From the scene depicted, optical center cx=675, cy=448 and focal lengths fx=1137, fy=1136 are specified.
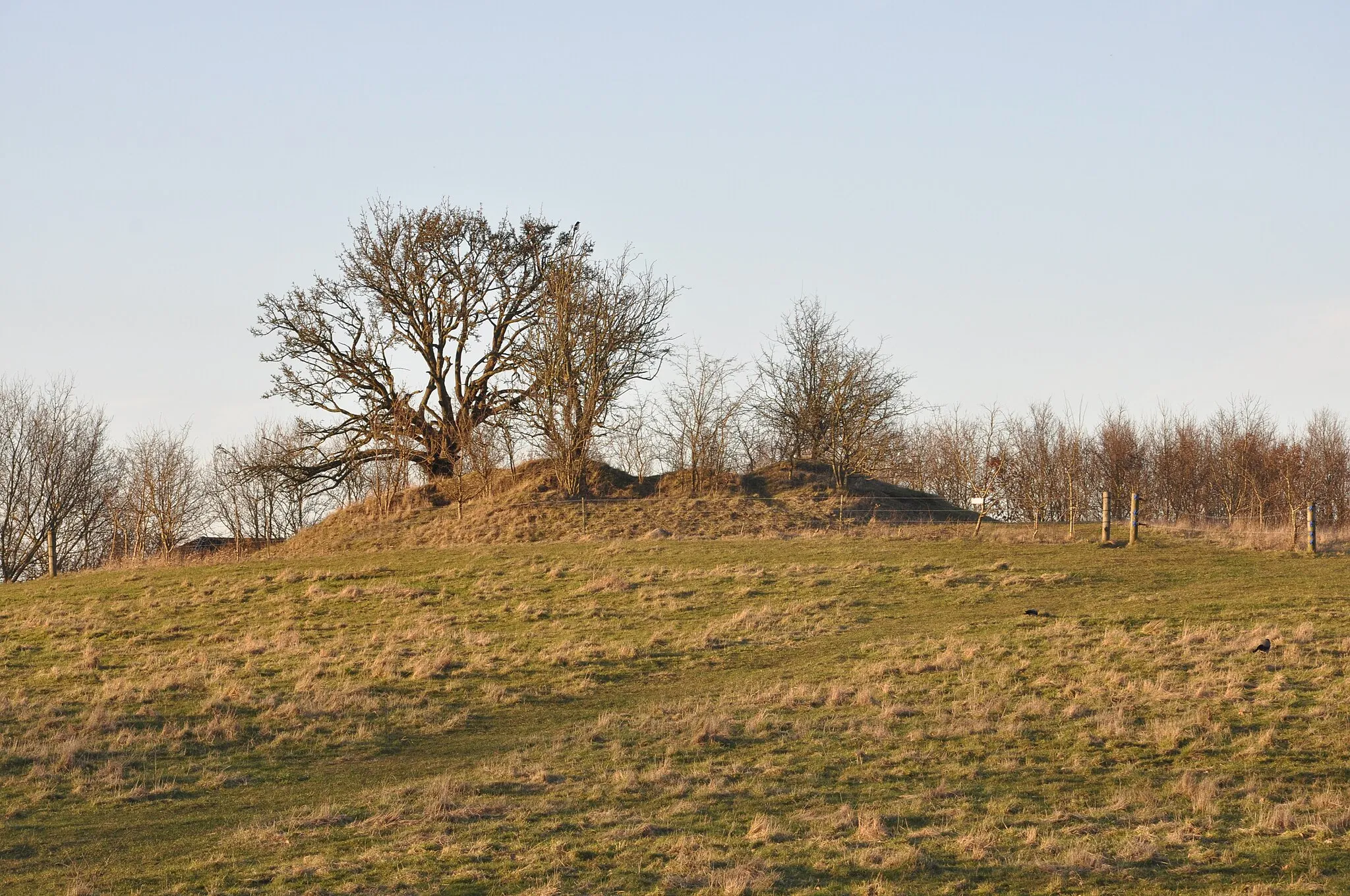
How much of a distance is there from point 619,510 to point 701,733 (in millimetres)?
24554

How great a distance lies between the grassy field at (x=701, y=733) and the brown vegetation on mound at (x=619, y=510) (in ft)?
29.6

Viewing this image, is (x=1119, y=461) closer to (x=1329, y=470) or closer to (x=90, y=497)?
(x=1329, y=470)

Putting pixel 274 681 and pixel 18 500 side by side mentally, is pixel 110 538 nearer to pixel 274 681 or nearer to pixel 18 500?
pixel 18 500

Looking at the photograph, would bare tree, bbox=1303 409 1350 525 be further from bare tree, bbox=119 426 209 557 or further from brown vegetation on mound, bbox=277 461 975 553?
bare tree, bbox=119 426 209 557

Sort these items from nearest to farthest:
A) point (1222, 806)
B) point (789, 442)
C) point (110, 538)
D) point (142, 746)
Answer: point (1222, 806) < point (142, 746) < point (789, 442) < point (110, 538)

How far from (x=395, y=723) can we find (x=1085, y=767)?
929cm

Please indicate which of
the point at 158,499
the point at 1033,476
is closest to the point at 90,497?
the point at 158,499

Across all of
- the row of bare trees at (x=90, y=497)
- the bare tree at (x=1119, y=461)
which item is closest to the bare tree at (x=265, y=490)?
the row of bare trees at (x=90, y=497)

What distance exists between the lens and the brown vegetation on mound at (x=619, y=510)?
1467 inches

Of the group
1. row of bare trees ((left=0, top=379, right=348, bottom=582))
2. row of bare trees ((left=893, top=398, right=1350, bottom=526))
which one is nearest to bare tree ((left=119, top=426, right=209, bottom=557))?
row of bare trees ((left=0, top=379, right=348, bottom=582))

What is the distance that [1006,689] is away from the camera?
16.8 m

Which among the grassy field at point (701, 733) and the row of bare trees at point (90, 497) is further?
the row of bare trees at point (90, 497)

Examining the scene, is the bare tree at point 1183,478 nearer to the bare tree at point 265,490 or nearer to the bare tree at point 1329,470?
the bare tree at point 1329,470

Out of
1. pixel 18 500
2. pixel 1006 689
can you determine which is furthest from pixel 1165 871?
pixel 18 500
